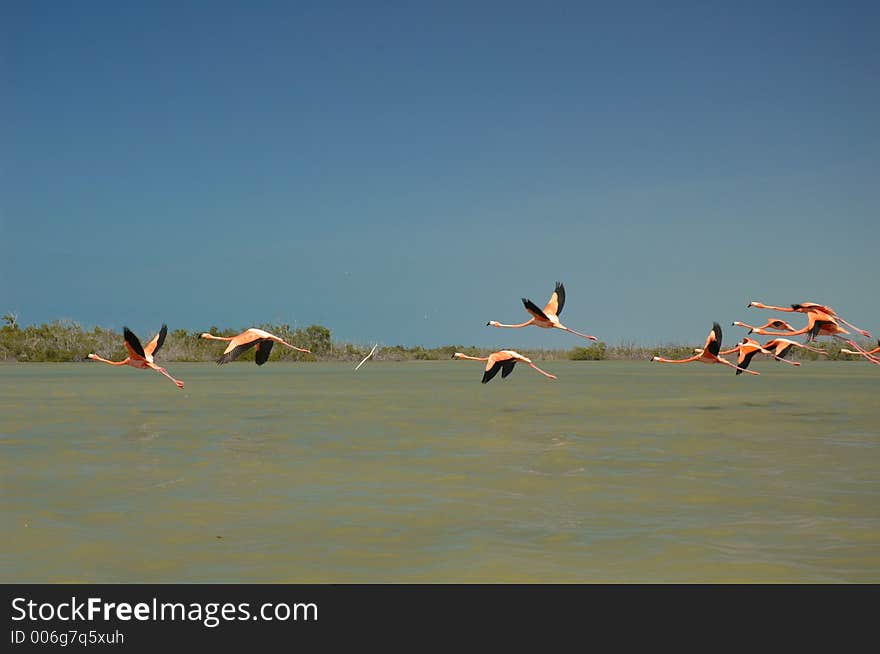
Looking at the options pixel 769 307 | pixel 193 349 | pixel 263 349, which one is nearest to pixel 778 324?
pixel 769 307

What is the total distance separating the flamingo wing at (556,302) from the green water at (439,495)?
335 cm

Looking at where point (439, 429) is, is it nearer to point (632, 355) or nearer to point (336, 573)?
point (336, 573)

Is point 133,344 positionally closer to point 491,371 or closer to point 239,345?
point 239,345

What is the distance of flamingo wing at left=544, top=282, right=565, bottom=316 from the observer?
21844mm

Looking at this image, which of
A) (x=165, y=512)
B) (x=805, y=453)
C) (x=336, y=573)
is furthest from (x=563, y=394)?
(x=336, y=573)

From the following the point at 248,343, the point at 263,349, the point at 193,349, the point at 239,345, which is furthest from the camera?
the point at 193,349

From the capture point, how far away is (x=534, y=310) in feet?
67.7

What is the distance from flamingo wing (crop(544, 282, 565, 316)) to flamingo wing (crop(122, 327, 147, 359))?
8.52m

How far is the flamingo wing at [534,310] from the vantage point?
20.2 meters

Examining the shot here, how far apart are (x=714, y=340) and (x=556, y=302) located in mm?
3622

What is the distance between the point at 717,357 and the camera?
20.8 m

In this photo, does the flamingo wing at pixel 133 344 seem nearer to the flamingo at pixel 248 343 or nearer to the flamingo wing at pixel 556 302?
the flamingo at pixel 248 343

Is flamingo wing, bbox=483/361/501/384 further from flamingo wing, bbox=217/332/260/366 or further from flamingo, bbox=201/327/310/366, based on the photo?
flamingo wing, bbox=217/332/260/366
